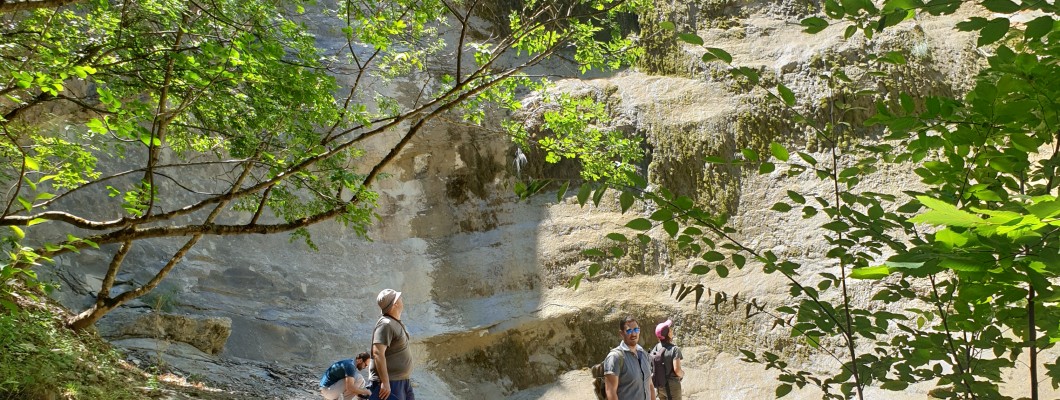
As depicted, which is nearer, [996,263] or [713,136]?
[996,263]

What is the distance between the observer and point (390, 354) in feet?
17.2

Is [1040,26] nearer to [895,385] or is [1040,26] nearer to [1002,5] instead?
[1002,5]

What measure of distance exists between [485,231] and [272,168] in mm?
9543

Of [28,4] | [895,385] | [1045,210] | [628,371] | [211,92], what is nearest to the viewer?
[1045,210]

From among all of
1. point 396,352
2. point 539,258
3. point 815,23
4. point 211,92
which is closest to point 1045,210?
point 815,23

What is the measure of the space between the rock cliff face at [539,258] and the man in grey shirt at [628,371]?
18.2 feet

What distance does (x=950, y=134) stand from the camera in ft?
5.80

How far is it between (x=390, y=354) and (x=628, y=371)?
1.79m

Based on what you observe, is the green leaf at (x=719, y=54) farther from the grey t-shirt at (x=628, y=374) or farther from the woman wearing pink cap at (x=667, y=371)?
the woman wearing pink cap at (x=667, y=371)

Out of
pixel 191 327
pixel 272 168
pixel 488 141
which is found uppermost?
pixel 488 141

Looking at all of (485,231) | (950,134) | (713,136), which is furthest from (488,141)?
(950,134)

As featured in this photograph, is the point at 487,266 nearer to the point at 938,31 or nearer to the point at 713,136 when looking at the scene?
the point at 713,136

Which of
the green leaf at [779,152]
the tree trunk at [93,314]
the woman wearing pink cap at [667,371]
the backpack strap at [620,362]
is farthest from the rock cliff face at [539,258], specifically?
the green leaf at [779,152]

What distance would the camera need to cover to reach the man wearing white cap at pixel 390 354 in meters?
5.08
